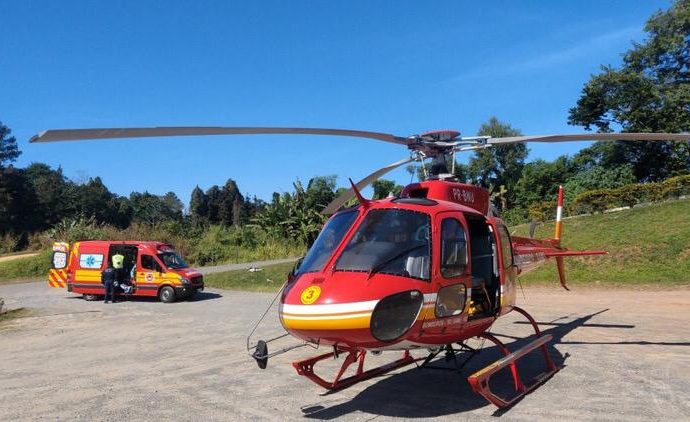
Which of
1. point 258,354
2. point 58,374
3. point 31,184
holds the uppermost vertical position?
point 31,184

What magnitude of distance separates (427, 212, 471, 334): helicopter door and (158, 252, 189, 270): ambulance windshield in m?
15.8

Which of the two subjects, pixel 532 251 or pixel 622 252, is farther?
pixel 622 252

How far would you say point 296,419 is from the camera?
19.3 feet

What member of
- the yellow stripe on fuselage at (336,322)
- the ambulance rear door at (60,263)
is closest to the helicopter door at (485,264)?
the yellow stripe on fuselage at (336,322)

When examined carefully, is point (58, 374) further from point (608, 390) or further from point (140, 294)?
point (140, 294)

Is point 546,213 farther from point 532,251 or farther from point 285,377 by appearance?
point 285,377

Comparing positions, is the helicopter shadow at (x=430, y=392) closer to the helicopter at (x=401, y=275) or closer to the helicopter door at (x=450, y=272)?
the helicopter at (x=401, y=275)

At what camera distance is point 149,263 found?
19.8m

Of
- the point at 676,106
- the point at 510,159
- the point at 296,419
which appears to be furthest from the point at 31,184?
the point at 296,419

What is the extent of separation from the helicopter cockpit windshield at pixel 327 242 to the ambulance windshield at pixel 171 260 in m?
15.0

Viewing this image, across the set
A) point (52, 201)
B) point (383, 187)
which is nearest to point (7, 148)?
point (52, 201)

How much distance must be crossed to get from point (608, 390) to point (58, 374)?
8260mm

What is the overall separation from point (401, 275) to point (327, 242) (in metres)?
1.02

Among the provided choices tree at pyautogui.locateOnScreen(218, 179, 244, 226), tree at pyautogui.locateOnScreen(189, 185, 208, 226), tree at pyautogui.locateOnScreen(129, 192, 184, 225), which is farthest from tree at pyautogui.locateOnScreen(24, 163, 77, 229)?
tree at pyautogui.locateOnScreen(218, 179, 244, 226)
